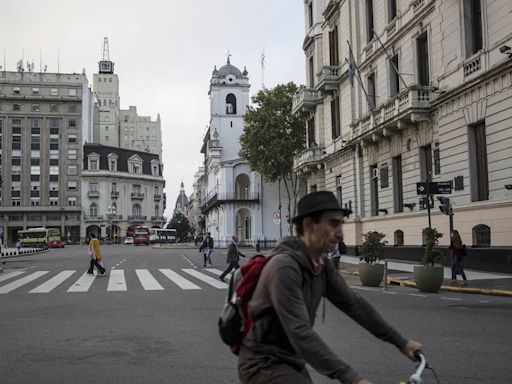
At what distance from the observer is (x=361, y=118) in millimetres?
32750

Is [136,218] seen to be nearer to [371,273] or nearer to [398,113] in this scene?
[398,113]

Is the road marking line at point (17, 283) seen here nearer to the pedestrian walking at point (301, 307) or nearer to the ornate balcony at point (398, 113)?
the pedestrian walking at point (301, 307)

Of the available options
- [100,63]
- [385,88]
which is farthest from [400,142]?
[100,63]

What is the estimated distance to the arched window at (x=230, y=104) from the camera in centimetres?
8125

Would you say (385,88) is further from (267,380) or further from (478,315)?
(267,380)

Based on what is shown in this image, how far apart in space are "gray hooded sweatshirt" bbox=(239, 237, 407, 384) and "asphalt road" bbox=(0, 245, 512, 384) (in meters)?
2.92

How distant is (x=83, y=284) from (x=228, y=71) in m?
65.3

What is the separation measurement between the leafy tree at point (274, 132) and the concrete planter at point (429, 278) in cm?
3785

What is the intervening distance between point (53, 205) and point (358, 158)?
82424 mm

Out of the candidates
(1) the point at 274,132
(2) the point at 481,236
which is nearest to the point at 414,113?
(2) the point at 481,236

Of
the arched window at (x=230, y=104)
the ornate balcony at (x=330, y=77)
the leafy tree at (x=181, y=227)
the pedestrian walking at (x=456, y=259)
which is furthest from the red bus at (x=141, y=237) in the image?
the pedestrian walking at (x=456, y=259)

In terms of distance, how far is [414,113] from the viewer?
84.5 ft

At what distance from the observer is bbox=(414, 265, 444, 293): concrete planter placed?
15.8 meters

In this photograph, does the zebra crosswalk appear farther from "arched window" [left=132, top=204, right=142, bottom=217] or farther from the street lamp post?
"arched window" [left=132, top=204, right=142, bottom=217]
